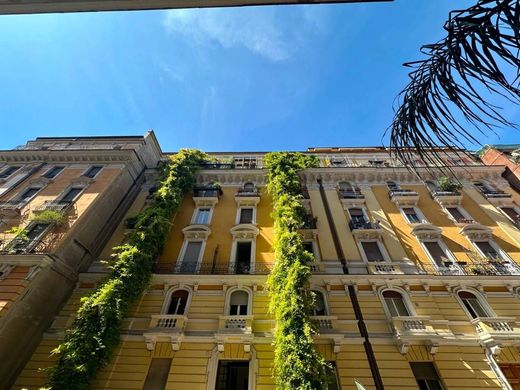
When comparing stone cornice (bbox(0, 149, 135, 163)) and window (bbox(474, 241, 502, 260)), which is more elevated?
stone cornice (bbox(0, 149, 135, 163))

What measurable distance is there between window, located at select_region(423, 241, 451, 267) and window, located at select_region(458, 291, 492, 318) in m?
1.76

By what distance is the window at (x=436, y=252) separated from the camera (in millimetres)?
14617

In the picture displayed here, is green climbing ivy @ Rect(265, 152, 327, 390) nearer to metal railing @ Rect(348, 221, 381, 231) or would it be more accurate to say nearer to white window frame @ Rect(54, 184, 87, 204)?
metal railing @ Rect(348, 221, 381, 231)

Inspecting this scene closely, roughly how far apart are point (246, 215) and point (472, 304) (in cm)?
1307

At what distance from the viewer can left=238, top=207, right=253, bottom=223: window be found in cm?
1778

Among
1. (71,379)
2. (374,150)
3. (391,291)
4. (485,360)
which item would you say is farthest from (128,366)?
(374,150)

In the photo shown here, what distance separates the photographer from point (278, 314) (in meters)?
10.7

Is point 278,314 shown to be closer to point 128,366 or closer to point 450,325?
point 128,366

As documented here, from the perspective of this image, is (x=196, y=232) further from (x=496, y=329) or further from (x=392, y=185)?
(x=496, y=329)

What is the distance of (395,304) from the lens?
41.8 ft

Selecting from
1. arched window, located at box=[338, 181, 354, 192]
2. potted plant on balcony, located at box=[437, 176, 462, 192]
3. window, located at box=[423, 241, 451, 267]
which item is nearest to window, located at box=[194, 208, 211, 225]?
arched window, located at box=[338, 181, 354, 192]

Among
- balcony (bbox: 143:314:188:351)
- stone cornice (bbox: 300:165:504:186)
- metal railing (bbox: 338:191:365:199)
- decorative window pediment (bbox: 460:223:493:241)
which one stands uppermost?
stone cornice (bbox: 300:165:504:186)

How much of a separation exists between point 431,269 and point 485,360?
4403 mm

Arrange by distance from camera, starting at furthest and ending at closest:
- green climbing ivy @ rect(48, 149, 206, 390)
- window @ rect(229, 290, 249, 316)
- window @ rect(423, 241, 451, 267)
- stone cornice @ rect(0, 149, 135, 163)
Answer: stone cornice @ rect(0, 149, 135, 163) < window @ rect(423, 241, 451, 267) < window @ rect(229, 290, 249, 316) < green climbing ivy @ rect(48, 149, 206, 390)
